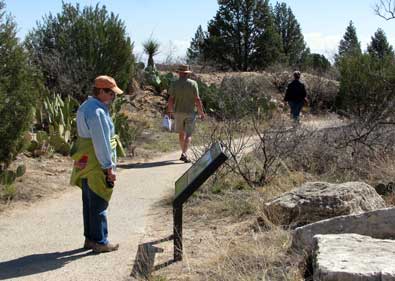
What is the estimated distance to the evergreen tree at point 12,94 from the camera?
27.6ft

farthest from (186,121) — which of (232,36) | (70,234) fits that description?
(232,36)

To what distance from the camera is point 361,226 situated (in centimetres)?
542

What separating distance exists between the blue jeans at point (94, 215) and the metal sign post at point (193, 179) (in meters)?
0.74

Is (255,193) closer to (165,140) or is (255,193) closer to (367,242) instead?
(367,242)

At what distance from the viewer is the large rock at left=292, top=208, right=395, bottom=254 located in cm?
538

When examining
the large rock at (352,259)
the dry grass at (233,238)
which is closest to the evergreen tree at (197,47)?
the dry grass at (233,238)

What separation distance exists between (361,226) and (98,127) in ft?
7.94

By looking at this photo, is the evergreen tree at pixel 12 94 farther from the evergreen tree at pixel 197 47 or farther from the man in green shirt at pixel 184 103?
the evergreen tree at pixel 197 47

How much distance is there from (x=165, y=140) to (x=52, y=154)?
4.07m

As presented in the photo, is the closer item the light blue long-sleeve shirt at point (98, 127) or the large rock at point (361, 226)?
the large rock at point (361, 226)

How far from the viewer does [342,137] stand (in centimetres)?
976

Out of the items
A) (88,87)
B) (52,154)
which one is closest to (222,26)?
(88,87)

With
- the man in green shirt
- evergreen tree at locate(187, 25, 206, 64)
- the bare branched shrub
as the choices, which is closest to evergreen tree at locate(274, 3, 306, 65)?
evergreen tree at locate(187, 25, 206, 64)

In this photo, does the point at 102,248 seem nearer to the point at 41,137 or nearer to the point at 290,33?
the point at 41,137
